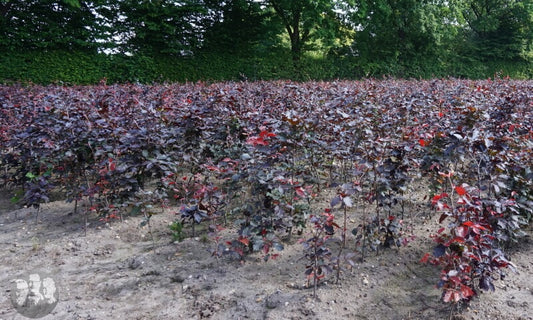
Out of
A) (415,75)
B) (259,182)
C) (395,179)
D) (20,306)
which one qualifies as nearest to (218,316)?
(259,182)

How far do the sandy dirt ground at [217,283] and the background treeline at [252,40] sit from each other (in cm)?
1031

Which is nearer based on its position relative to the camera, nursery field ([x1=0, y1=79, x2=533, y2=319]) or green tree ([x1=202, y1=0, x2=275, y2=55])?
nursery field ([x1=0, y1=79, x2=533, y2=319])

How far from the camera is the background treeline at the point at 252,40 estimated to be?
13359mm

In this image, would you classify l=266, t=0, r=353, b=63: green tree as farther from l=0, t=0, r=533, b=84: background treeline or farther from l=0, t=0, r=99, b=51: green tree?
l=0, t=0, r=99, b=51: green tree

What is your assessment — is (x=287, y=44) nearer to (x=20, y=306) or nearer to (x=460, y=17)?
(x=460, y=17)

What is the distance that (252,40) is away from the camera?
1708 centimetres

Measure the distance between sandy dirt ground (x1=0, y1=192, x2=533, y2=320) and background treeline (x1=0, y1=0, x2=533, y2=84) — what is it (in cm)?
1031

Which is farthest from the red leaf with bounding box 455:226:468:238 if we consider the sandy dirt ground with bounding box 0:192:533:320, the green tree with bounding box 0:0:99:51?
the green tree with bounding box 0:0:99:51

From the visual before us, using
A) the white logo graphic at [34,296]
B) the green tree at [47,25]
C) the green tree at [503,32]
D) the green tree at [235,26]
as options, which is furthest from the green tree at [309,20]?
the white logo graphic at [34,296]

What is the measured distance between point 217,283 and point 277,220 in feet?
1.97

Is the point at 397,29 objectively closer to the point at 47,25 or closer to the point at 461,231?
the point at 47,25

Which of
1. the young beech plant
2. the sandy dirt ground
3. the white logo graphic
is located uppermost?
the young beech plant

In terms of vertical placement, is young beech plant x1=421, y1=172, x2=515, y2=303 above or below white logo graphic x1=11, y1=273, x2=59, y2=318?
above

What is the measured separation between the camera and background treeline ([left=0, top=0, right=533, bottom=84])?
13359mm
